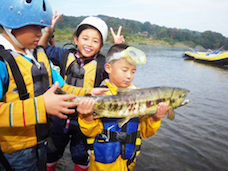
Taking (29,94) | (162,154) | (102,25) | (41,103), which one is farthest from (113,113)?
(162,154)

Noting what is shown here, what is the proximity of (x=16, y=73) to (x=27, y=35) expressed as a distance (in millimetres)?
560

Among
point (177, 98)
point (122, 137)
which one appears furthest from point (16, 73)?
point (177, 98)

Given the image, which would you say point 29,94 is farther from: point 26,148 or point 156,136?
point 156,136

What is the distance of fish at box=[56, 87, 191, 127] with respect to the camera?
8.23 feet

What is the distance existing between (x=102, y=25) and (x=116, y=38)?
49cm

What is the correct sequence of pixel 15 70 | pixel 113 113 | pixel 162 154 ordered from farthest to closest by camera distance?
pixel 162 154
pixel 113 113
pixel 15 70

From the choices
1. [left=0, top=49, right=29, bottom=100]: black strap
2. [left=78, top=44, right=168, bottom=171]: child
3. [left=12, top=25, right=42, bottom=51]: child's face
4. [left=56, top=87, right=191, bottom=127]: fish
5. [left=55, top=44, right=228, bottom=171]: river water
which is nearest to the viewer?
[left=0, top=49, right=29, bottom=100]: black strap

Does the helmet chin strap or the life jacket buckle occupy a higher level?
the helmet chin strap

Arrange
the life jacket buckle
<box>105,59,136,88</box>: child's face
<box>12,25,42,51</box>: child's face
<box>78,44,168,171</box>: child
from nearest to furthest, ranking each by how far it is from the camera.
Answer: <box>12,25,42,51</box>: child's face, <box>78,44,168,171</box>: child, the life jacket buckle, <box>105,59,136,88</box>: child's face

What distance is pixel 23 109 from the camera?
1938 millimetres

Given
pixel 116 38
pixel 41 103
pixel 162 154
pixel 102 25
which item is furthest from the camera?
pixel 162 154

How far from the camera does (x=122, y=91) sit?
8.65 ft

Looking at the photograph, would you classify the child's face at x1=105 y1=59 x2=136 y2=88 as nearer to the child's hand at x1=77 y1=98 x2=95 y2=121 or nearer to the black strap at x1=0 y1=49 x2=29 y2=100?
the child's hand at x1=77 y1=98 x2=95 y2=121

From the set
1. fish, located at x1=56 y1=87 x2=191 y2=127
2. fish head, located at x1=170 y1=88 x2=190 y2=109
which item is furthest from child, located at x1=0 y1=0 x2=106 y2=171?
fish head, located at x1=170 y1=88 x2=190 y2=109
